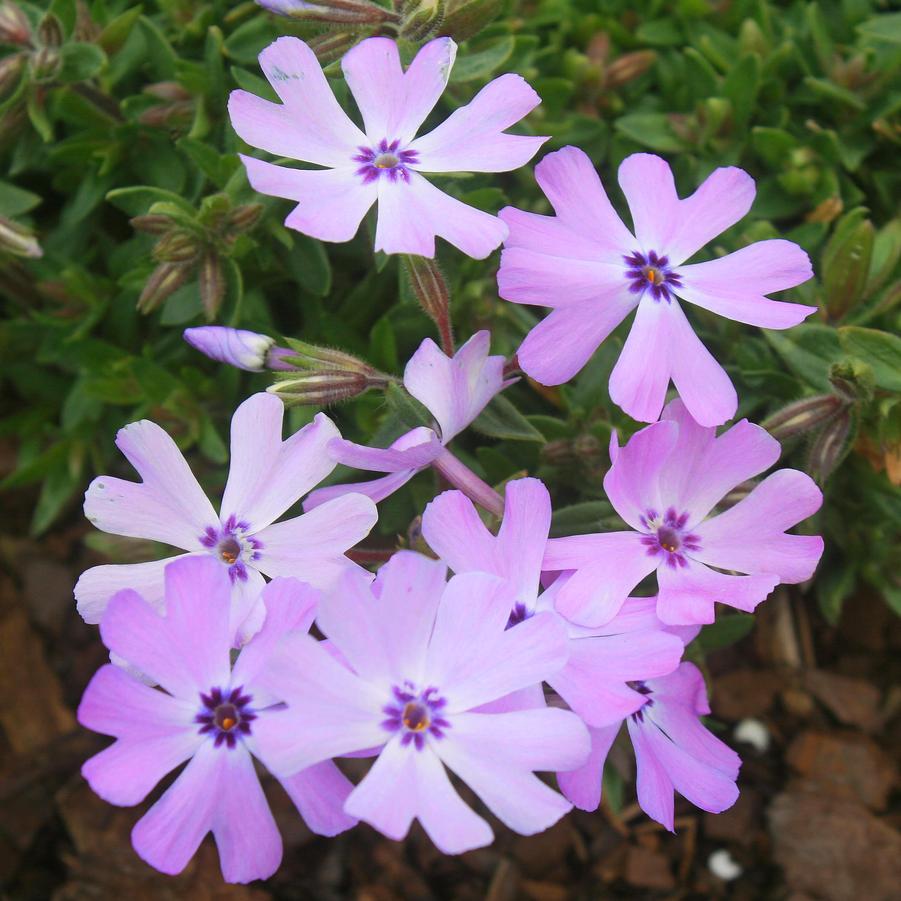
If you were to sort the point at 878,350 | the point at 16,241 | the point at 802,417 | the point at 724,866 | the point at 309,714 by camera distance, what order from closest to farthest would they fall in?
the point at 309,714
the point at 802,417
the point at 878,350
the point at 16,241
the point at 724,866

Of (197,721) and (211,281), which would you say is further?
(211,281)

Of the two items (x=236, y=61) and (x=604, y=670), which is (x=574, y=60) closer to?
(x=236, y=61)

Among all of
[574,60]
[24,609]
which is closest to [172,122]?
[574,60]

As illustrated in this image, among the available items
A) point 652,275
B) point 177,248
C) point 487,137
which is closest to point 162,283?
point 177,248

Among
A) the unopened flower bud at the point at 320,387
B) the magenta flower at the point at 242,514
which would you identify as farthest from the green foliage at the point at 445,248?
the magenta flower at the point at 242,514

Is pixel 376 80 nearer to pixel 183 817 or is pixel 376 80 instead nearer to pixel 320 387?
pixel 320 387

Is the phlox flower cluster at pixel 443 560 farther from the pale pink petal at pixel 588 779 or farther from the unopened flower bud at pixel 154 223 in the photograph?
the unopened flower bud at pixel 154 223
